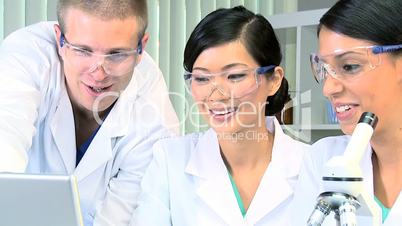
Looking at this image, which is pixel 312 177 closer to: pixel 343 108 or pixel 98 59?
pixel 343 108

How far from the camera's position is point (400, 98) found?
4.27 ft

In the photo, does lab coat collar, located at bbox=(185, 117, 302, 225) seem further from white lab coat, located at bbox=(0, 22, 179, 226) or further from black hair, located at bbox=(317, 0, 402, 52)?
black hair, located at bbox=(317, 0, 402, 52)

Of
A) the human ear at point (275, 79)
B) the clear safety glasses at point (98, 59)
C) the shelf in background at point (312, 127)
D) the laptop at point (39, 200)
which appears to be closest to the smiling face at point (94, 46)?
the clear safety glasses at point (98, 59)

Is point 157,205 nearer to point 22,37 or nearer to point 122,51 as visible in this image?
point 122,51

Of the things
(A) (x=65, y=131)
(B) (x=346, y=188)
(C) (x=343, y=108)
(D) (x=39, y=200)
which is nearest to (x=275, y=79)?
(C) (x=343, y=108)

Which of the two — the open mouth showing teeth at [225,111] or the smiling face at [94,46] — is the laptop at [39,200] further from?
the open mouth showing teeth at [225,111]

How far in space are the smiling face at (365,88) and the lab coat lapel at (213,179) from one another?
0.53 m

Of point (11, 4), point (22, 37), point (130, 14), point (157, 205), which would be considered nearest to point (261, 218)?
point (157, 205)

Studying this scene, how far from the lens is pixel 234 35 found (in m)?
1.68

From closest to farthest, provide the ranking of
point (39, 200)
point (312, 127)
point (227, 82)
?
point (39, 200) → point (227, 82) → point (312, 127)

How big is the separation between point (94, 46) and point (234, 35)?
470 mm

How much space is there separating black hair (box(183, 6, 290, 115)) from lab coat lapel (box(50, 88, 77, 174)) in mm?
445


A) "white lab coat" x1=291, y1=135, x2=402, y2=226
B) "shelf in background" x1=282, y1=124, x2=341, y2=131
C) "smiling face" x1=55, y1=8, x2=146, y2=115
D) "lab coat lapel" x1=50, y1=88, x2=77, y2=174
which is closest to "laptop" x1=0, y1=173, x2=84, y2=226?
"smiling face" x1=55, y1=8, x2=146, y2=115

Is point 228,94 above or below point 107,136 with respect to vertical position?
above
